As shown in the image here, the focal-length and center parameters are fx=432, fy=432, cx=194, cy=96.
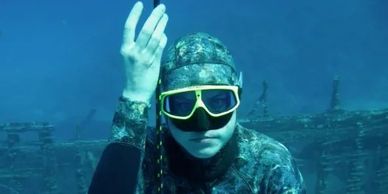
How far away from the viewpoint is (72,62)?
66.7 metres

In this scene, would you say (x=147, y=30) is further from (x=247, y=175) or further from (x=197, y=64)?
(x=247, y=175)

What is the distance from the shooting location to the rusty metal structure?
1306cm

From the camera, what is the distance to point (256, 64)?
4603 cm

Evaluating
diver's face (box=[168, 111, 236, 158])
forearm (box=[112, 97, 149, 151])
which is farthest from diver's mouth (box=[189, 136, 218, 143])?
forearm (box=[112, 97, 149, 151])

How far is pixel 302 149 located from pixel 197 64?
38.5 ft

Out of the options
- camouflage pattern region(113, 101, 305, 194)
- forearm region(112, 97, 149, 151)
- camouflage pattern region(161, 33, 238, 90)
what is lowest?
camouflage pattern region(113, 101, 305, 194)

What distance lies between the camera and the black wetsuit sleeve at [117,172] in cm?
244

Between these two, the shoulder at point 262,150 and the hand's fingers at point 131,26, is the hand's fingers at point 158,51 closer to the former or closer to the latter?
the hand's fingers at point 131,26

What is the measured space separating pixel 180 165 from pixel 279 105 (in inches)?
1229

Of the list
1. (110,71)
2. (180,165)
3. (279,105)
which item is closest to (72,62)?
(110,71)

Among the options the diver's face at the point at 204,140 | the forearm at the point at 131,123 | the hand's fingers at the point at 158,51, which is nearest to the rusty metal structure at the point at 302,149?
the diver's face at the point at 204,140

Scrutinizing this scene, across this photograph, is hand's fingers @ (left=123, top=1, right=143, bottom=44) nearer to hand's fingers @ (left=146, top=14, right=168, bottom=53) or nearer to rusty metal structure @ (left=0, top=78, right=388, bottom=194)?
hand's fingers @ (left=146, top=14, right=168, bottom=53)

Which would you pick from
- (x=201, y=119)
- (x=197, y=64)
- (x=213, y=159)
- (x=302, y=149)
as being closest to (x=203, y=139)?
(x=201, y=119)

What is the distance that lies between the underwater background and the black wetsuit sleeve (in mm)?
13945
